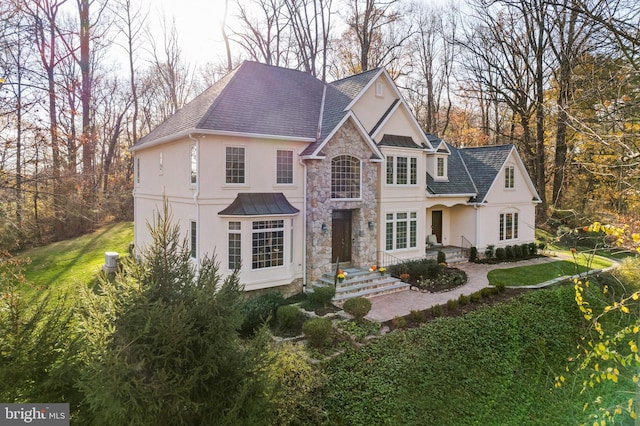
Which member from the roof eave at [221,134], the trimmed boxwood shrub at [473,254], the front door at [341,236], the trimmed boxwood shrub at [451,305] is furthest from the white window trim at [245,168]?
the trimmed boxwood shrub at [473,254]

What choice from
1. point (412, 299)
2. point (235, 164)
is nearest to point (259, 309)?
point (235, 164)

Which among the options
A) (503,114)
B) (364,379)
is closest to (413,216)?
(364,379)

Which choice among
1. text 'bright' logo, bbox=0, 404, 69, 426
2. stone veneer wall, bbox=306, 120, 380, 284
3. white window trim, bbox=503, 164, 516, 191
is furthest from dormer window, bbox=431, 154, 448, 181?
text 'bright' logo, bbox=0, 404, 69, 426

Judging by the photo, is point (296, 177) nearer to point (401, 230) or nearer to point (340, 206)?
point (340, 206)

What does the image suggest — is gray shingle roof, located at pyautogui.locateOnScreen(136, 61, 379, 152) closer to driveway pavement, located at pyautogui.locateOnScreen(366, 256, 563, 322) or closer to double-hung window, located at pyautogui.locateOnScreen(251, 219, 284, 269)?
double-hung window, located at pyautogui.locateOnScreen(251, 219, 284, 269)

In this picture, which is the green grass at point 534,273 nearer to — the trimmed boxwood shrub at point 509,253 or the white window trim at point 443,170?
the trimmed boxwood shrub at point 509,253

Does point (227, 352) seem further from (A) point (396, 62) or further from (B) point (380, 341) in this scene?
(A) point (396, 62)
